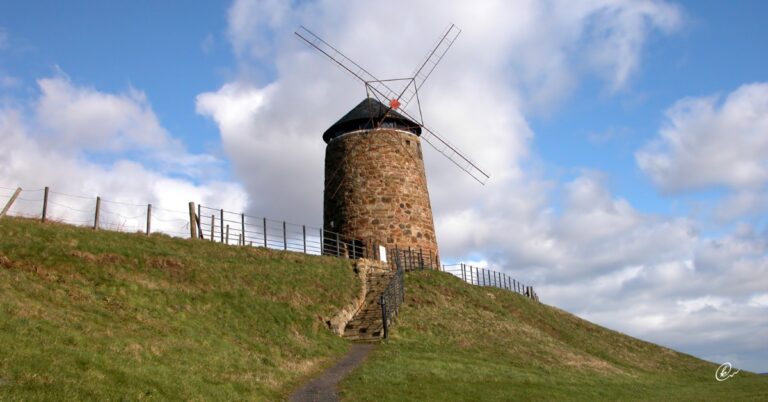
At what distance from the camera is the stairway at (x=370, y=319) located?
70.5ft

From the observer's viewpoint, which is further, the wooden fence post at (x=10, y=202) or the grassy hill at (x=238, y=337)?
the wooden fence post at (x=10, y=202)

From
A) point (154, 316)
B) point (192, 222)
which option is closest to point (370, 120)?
point (192, 222)

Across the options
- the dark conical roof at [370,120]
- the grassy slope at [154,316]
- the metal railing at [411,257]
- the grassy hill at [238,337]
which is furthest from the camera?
the dark conical roof at [370,120]

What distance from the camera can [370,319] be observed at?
2291cm


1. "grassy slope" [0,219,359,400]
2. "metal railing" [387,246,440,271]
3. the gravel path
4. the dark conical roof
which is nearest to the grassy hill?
"grassy slope" [0,219,359,400]

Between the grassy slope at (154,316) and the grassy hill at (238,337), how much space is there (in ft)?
0.16

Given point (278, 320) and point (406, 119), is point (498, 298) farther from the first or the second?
point (278, 320)

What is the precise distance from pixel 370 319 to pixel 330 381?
8.23 m

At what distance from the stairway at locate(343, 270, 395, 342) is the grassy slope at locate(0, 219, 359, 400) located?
36.4 inches

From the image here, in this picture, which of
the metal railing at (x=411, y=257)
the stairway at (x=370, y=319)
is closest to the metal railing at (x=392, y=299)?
the stairway at (x=370, y=319)

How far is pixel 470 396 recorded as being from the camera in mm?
14445

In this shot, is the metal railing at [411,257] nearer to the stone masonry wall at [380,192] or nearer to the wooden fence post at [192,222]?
the stone masonry wall at [380,192]

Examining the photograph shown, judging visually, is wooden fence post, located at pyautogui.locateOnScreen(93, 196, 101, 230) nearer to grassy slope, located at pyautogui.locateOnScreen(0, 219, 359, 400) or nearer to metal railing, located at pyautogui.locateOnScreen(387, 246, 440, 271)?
grassy slope, located at pyautogui.locateOnScreen(0, 219, 359, 400)

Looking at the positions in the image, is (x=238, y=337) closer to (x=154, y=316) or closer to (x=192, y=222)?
(x=154, y=316)
